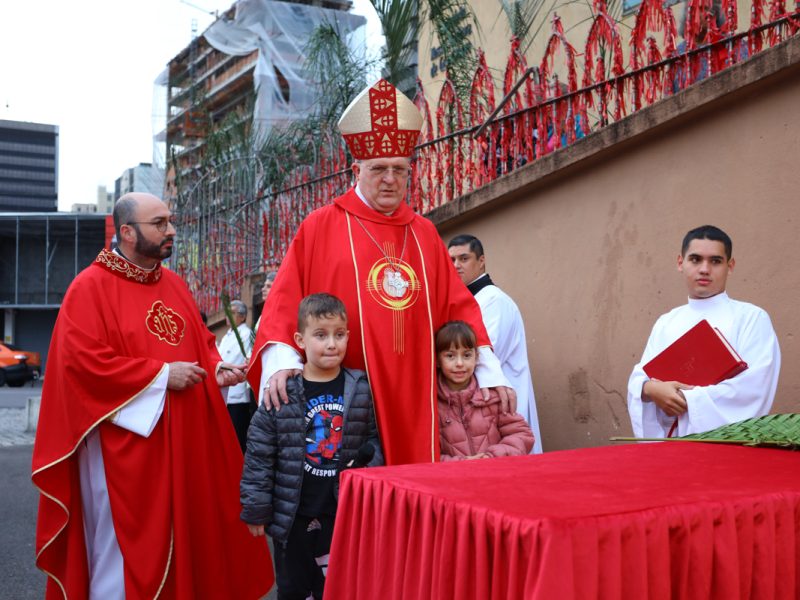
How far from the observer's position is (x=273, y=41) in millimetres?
25438

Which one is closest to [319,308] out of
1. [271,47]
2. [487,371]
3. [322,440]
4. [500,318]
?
[322,440]

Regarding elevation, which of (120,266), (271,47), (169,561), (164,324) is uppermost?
(271,47)

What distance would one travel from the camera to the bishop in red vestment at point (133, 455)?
12.0 feet

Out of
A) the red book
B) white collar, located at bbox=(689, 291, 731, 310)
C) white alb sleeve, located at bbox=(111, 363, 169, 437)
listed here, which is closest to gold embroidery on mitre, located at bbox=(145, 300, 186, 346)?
white alb sleeve, located at bbox=(111, 363, 169, 437)

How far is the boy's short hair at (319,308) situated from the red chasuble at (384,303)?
15 cm

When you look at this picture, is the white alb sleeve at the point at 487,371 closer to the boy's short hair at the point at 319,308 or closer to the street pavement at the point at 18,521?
the boy's short hair at the point at 319,308

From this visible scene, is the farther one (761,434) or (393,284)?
(393,284)

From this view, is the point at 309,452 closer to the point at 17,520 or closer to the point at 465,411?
the point at 465,411

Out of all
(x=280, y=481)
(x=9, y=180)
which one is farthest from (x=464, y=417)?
(x=9, y=180)

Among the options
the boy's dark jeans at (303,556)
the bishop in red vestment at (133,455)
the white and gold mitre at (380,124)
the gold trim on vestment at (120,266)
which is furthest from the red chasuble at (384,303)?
the gold trim on vestment at (120,266)

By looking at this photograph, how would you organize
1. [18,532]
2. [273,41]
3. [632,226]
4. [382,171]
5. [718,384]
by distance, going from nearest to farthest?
1. [718,384]
2. [382,171]
3. [632,226]
4. [18,532]
5. [273,41]

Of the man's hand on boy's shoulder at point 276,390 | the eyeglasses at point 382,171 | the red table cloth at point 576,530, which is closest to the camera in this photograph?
the red table cloth at point 576,530

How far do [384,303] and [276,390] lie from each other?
23.2 inches

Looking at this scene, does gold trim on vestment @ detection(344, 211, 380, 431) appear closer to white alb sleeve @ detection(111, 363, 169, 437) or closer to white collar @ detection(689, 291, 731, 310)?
white alb sleeve @ detection(111, 363, 169, 437)
